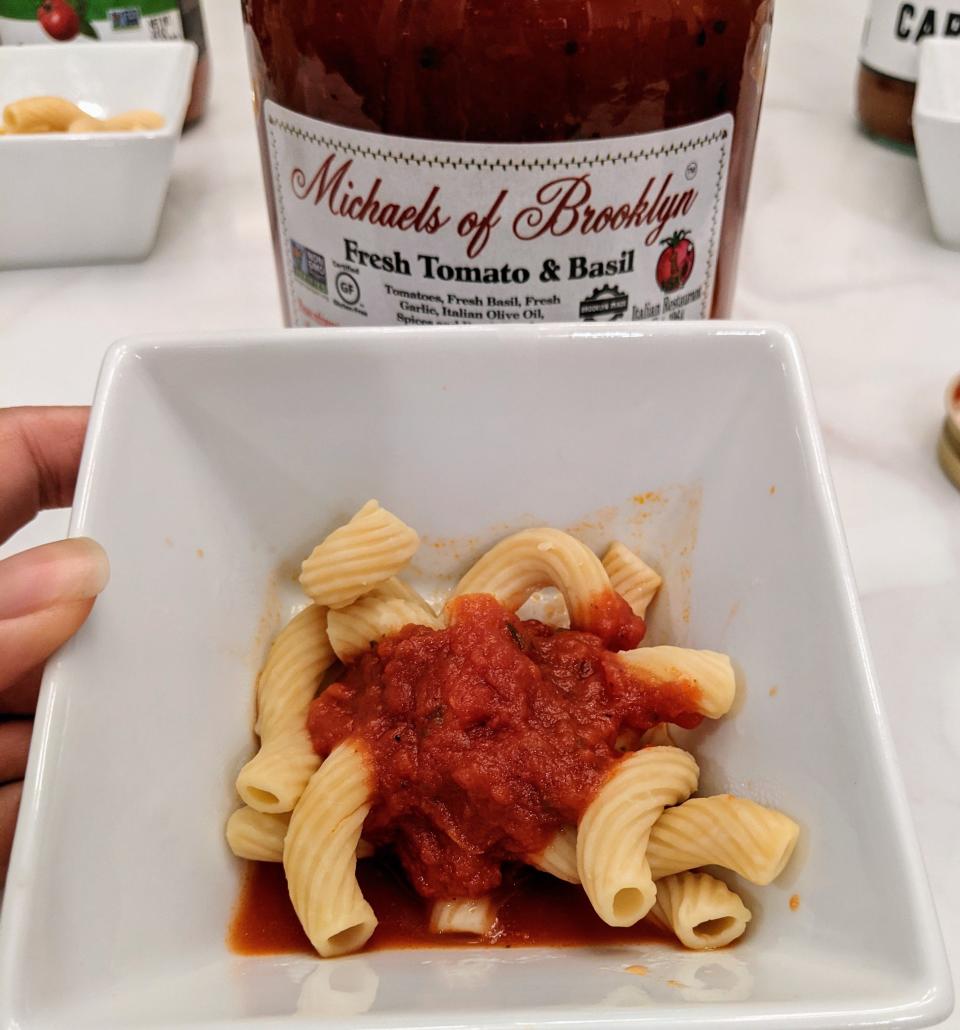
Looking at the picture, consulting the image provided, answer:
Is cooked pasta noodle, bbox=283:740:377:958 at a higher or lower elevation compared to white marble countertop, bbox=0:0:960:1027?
higher

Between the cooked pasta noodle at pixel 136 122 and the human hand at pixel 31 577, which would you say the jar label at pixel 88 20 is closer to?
the cooked pasta noodle at pixel 136 122

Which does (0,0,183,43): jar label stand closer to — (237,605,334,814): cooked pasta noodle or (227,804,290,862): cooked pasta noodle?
(237,605,334,814): cooked pasta noodle

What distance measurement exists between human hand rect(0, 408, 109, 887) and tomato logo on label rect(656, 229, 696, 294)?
483 millimetres

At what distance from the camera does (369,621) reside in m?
0.71

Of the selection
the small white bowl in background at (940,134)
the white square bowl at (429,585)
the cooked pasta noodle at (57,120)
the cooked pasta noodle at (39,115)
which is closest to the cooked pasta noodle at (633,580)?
the white square bowl at (429,585)

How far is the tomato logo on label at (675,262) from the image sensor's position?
831 mm

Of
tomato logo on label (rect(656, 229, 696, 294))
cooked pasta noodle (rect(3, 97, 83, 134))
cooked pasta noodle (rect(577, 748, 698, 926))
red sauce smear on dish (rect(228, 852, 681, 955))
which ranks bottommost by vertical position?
red sauce smear on dish (rect(228, 852, 681, 955))

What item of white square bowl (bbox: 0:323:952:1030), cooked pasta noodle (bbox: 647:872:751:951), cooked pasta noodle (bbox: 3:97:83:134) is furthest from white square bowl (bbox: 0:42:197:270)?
cooked pasta noodle (bbox: 647:872:751:951)

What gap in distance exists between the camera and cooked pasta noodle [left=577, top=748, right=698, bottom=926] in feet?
1.85

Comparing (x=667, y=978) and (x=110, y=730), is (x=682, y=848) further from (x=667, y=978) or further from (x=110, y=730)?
(x=110, y=730)

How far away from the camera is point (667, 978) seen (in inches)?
20.0

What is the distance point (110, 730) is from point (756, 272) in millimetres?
1166

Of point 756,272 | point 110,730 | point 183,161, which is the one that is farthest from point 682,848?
point 183,161

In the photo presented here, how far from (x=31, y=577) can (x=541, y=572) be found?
0.36 metres
